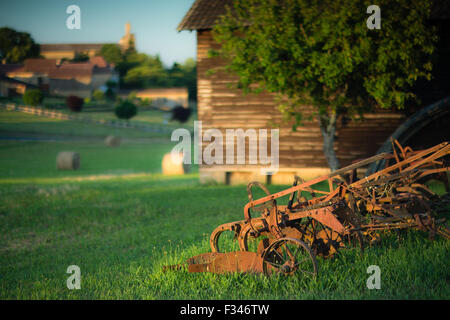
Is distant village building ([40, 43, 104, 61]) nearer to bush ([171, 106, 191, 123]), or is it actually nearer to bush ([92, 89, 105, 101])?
bush ([92, 89, 105, 101])

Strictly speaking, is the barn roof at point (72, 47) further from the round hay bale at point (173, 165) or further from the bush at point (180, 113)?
the bush at point (180, 113)

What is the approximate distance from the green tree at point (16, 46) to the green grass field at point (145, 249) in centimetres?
477

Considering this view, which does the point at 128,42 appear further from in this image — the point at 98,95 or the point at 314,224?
the point at 314,224

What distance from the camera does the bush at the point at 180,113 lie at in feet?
198

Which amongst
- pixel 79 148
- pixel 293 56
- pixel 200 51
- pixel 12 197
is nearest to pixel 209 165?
pixel 200 51

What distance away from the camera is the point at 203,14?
15.9 meters

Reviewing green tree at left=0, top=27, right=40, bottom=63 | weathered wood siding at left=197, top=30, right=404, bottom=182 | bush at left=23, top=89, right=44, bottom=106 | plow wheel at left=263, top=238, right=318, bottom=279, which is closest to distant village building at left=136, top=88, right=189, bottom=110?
bush at left=23, top=89, right=44, bottom=106

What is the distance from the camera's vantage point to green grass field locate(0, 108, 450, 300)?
4.96 metres

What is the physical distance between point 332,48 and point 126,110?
4577 cm

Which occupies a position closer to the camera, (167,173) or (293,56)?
(293,56)

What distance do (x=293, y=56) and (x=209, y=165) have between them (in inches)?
224

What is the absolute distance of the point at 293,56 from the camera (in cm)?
1237
